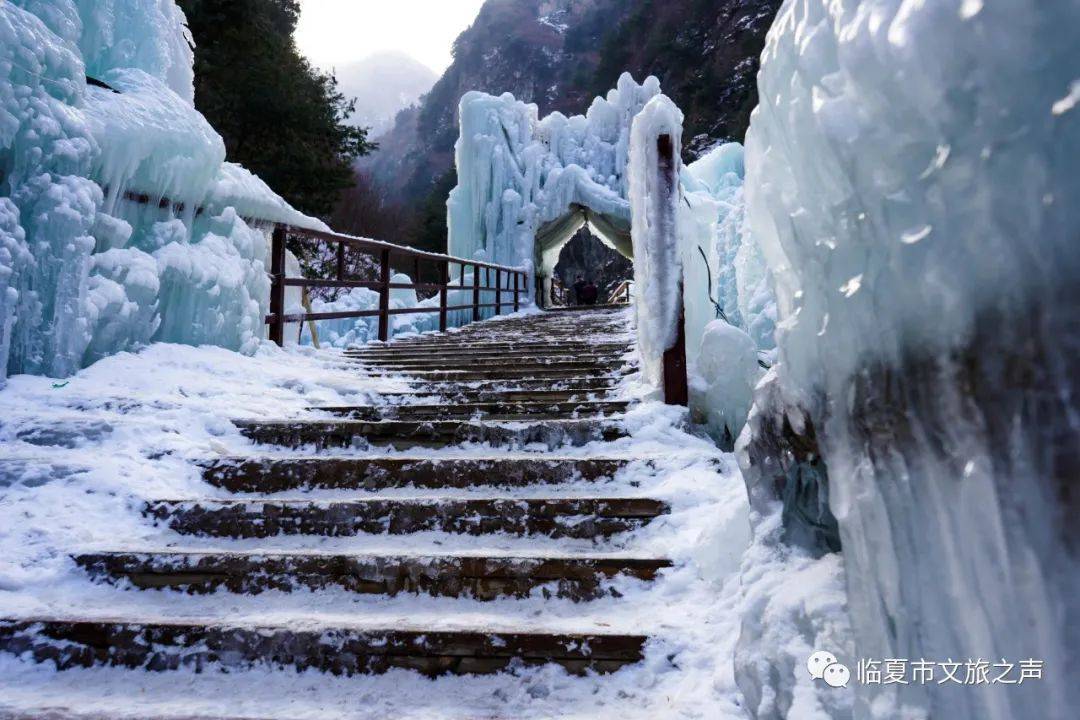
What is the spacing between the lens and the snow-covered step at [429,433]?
3.07 meters

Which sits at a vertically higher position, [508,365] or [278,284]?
[278,284]

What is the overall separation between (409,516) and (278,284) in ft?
11.5

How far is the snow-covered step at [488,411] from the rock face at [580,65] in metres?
Result: 22.9

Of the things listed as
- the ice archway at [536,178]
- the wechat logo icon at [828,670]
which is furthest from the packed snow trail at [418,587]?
the ice archway at [536,178]

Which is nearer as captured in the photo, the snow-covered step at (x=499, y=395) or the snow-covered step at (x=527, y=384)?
the snow-covered step at (x=499, y=395)

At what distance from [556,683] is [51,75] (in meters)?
3.79

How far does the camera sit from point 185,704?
1682mm

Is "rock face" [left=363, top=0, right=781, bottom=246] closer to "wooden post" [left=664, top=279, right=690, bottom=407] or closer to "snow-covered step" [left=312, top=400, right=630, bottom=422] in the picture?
"wooden post" [left=664, top=279, right=690, bottom=407]

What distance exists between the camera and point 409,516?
2.46 meters

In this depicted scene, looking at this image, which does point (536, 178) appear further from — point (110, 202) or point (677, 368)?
point (677, 368)

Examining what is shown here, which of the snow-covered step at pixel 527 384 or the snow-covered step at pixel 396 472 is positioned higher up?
the snow-covered step at pixel 527 384

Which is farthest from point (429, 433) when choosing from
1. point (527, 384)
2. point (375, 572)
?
point (527, 384)

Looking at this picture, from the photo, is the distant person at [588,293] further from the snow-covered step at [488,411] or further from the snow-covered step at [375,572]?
the snow-covered step at [375,572]

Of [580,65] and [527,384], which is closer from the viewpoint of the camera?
[527,384]
